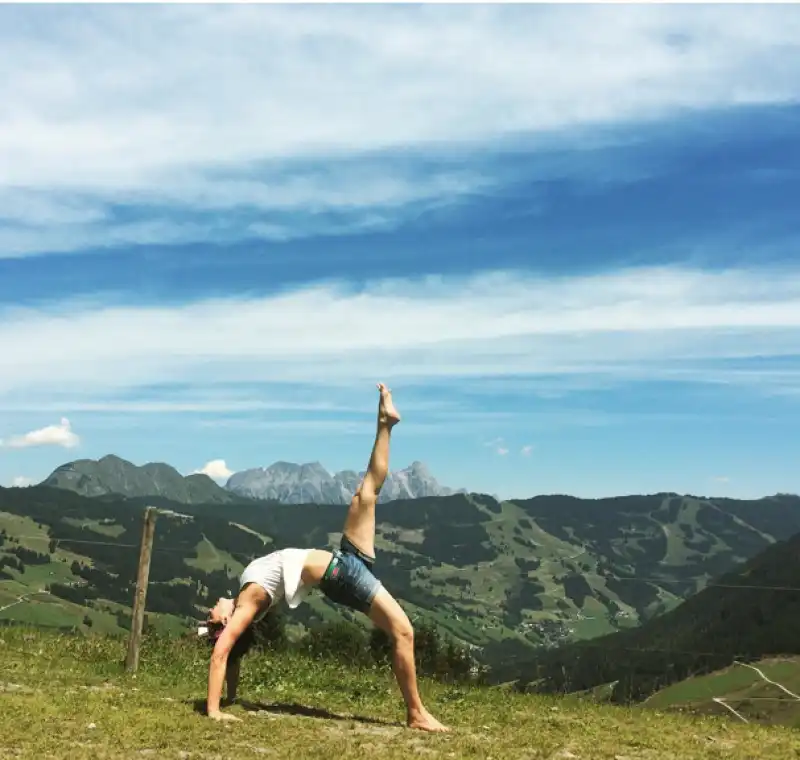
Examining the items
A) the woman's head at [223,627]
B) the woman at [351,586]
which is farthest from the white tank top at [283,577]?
the woman's head at [223,627]

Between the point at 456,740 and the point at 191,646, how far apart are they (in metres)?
9.77

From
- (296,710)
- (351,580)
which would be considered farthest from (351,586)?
(296,710)

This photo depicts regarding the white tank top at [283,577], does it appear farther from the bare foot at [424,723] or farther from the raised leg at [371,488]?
the bare foot at [424,723]

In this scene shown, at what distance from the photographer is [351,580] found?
1063 cm

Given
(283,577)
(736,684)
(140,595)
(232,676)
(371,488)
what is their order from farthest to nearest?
(736,684) < (140,595) < (232,676) < (283,577) < (371,488)

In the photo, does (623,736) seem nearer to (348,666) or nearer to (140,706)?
(140,706)

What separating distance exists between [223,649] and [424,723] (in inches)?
106

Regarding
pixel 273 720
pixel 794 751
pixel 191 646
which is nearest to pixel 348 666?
pixel 191 646

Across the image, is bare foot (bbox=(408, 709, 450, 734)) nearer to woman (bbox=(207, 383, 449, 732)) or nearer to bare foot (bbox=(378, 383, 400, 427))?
woman (bbox=(207, 383, 449, 732))

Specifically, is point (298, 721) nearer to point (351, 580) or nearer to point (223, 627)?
point (223, 627)

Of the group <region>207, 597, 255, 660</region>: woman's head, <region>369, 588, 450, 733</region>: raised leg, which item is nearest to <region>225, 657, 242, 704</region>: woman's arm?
<region>207, 597, 255, 660</region>: woman's head

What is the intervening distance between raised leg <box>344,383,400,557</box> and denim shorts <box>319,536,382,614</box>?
5.5 inches

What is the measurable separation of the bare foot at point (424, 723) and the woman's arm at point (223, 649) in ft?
7.30

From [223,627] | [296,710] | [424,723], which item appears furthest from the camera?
[296,710]
